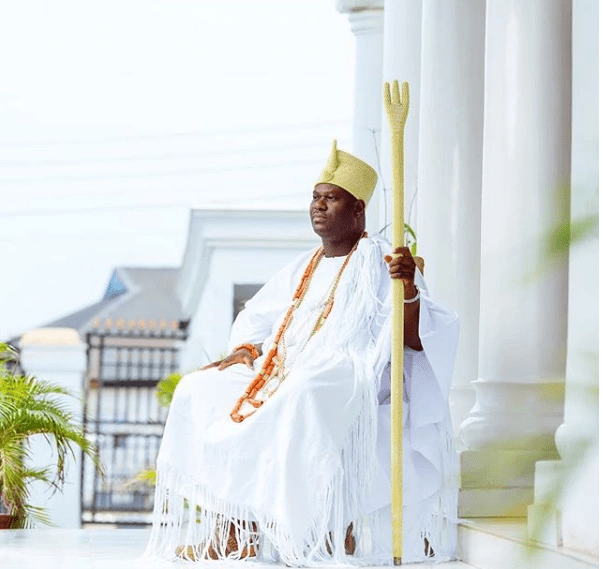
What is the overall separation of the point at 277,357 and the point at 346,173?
30.4 inches

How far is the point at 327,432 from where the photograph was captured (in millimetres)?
4164

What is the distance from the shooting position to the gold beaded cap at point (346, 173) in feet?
15.8

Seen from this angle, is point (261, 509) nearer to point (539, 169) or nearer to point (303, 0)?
point (539, 169)

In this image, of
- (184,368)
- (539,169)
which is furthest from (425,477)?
(184,368)

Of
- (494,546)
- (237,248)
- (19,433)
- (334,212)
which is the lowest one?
(494,546)

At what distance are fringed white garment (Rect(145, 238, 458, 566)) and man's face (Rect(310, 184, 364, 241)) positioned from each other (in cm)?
→ 15

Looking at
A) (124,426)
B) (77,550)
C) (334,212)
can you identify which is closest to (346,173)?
(334,212)

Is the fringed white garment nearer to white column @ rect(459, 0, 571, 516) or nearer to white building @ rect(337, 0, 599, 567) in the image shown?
white building @ rect(337, 0, 599, 567)

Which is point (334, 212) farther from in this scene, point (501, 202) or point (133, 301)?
point (133, 301)

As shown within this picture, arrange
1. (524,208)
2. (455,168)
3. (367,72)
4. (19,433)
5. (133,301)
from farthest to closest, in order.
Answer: (133,301) < (367,72) < (19,433) < (455,168) < (524,208)

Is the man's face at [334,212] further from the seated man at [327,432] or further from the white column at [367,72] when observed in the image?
the white column at [367,72]

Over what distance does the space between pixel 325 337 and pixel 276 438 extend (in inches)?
21.2

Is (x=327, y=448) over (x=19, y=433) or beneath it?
over

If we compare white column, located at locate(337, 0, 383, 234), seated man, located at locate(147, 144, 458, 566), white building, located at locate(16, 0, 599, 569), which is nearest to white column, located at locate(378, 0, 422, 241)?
white building, located at locate(16, 0, 599, 569)
